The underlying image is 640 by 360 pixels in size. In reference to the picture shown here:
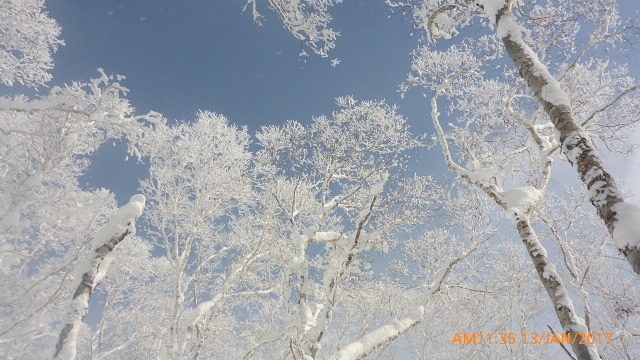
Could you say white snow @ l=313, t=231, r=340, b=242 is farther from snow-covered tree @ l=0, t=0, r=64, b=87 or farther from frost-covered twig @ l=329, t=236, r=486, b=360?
snow-covered tree @ l=0, t=0, r=64, b=87

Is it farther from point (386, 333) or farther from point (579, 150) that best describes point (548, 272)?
point (386, 333)

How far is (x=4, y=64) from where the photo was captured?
7852 mm

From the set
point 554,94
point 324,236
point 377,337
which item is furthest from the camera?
point 324,236

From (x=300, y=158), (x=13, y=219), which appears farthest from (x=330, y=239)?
(x=13, y=219)

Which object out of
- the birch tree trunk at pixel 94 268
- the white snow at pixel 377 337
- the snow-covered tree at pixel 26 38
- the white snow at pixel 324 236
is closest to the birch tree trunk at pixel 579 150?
the white snow at pixel 377 337

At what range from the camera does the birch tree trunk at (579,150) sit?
1.81 metres

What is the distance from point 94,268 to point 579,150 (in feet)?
14.2

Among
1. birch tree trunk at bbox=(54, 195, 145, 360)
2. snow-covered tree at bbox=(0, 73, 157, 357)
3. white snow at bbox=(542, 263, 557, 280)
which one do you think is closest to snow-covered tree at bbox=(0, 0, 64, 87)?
snow-covered tree at bbox=(0, 73, 157, 357)

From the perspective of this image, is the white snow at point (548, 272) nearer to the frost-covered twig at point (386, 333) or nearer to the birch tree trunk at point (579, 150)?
the birch tree trunk at point (579, 150)

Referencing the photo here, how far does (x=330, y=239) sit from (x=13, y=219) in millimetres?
7442

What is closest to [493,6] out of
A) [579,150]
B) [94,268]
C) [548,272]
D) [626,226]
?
[579,150]

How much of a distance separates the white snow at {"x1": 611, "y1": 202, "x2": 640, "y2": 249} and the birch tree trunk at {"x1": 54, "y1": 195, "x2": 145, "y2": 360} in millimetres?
4063

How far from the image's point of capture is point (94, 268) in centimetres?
283

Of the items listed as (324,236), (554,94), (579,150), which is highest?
(324,236)
